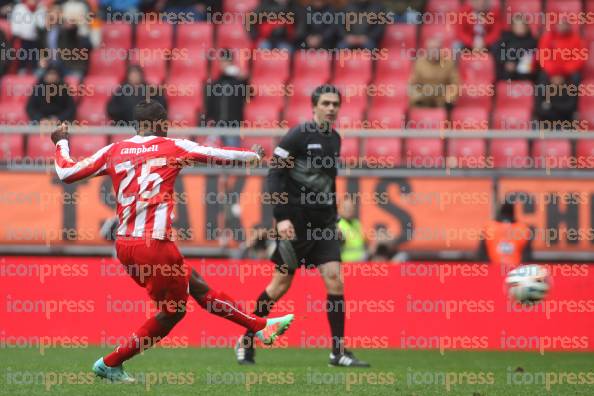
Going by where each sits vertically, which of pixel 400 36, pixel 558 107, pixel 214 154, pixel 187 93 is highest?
pixel 400 36

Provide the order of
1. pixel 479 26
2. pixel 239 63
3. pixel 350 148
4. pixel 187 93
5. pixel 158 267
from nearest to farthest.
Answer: pixel 158 267
pixel 350 148
pixel 187 93
pixel 239 63
pixel 479 26

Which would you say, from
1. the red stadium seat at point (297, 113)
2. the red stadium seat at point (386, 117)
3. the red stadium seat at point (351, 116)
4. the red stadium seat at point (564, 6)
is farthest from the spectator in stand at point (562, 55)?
the red stadium seat at point (297, 113)

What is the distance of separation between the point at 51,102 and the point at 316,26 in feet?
13.7

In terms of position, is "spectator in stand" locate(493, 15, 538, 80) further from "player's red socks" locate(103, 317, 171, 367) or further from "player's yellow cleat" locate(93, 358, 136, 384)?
"player's yellow cleat" locate(93, 358, 136, 384)

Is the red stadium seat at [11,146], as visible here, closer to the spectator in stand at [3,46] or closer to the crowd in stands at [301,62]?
the crowd in stands at [301,62]

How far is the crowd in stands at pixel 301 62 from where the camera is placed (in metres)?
16.8

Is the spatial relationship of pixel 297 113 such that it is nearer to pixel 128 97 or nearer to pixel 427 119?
pixel 427 119

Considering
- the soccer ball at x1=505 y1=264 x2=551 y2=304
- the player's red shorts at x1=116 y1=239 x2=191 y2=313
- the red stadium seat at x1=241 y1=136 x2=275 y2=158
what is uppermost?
the red stadium seat at x1=241 y1=136 x2=275 y2=158

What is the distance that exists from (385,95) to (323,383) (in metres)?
9.06

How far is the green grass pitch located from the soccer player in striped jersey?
0.66 m

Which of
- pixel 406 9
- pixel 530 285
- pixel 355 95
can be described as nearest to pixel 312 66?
pixel 355 95

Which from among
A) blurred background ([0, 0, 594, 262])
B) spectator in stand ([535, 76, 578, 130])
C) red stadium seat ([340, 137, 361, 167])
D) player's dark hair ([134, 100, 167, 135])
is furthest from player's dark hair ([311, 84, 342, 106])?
spectator in stand ([535, 76, 578, 130])

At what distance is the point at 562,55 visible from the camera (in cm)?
1758

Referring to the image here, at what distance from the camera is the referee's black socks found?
34.9ft
